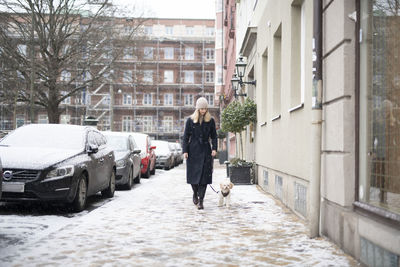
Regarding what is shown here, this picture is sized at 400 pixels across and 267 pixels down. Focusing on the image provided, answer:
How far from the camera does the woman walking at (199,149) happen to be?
845cm

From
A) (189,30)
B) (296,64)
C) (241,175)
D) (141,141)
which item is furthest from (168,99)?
(296,64)

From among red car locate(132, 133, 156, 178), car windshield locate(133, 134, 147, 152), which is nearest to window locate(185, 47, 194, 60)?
red car locate(132, 133, 156, 178)

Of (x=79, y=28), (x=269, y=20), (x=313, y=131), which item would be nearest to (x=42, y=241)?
(x=313, y=131)

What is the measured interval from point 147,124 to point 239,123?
151 feet

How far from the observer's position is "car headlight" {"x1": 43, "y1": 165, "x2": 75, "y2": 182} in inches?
296

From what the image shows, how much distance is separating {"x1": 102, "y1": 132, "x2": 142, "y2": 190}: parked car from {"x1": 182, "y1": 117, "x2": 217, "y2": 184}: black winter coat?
4201mm

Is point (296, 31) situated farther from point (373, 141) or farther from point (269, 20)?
point (373, 141)

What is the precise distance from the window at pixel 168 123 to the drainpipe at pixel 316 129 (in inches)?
2137

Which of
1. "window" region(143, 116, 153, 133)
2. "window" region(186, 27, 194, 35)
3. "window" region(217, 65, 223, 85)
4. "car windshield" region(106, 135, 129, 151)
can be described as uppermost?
"window" region(186, 27, 194, 35)

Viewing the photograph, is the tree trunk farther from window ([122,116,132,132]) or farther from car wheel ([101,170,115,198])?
window ([122,116,132,132])

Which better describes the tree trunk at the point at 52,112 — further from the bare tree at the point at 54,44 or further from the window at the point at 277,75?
the window at the point at 277,75

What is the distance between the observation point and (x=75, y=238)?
572 cm

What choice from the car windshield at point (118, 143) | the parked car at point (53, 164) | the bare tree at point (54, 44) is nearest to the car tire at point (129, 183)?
the car windshield at point (118, 143)

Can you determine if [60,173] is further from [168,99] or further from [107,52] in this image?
[168,99]
